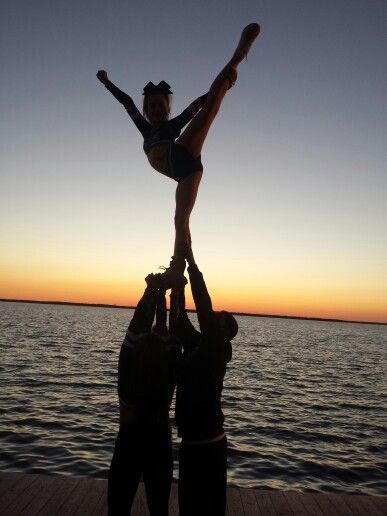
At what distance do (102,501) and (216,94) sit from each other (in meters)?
4.52

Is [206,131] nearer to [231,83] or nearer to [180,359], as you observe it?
[231,83]

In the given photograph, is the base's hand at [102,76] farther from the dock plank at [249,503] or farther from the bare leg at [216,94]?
the dock plank at [249,503]

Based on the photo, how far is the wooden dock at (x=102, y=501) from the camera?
15.9ft

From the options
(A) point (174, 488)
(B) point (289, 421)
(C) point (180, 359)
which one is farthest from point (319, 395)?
(C) point (180, 359)

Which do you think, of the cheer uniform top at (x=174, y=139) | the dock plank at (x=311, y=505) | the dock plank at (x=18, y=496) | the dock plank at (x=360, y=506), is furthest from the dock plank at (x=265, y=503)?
the cheer uniform top at (x=174, y=139)

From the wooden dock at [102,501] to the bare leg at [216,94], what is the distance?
13.3 ft

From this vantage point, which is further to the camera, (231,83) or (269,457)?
(269,457)

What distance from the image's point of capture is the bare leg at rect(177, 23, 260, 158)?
335cm

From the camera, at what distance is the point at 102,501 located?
5039 mm

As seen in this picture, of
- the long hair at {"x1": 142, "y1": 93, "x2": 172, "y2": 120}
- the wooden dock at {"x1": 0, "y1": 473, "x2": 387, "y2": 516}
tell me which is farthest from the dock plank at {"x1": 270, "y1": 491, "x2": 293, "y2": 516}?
the long hair at {"x1": 142, "y1": 93, "x2": 172, "y2": 120}

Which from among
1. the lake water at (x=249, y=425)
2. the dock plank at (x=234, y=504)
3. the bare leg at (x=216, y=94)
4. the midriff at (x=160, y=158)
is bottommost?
the lake water at (x=249, y=425)

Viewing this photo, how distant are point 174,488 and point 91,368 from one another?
67.2ft

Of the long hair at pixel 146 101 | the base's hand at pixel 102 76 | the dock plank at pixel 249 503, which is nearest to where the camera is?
the long hair at pixel 146 101

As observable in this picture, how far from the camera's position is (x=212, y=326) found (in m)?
3.18
